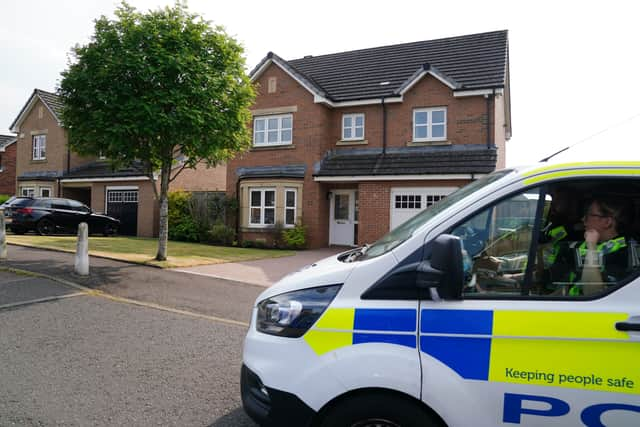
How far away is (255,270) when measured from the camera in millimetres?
11180

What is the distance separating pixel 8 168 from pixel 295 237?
91.8 ft

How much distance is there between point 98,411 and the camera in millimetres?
3395

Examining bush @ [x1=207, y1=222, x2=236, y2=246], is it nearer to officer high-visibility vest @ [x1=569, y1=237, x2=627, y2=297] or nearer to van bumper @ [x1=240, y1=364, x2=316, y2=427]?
van bumper @ [x1=240, y1=364, x2=316, y2=427]

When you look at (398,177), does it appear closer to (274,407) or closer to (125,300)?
(125,300)

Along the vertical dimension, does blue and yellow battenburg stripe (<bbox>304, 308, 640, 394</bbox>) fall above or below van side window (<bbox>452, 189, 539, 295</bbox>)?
below

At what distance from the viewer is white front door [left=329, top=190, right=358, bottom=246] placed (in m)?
18.0

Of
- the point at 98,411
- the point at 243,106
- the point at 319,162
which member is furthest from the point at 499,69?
the point at 98,411

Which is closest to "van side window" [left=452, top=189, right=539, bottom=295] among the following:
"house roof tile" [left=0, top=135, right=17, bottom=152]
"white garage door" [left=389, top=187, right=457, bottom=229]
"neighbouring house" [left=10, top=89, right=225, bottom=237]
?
"white garage door" [left=389, top=187, right=457, bottom=229]

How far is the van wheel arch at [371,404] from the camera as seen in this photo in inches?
87.1

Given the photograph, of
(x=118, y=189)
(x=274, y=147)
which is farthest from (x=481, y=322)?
(x=118, y=189)

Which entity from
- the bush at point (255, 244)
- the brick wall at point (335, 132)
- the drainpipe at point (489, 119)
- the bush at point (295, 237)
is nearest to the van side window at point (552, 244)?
the brick wall at point (335, 132)

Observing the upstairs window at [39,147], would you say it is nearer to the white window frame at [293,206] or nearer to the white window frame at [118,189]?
the white window frame at [118,189]

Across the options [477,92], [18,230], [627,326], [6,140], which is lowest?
[18,230]

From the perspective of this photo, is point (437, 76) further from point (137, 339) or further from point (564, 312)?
point (564, 312)
